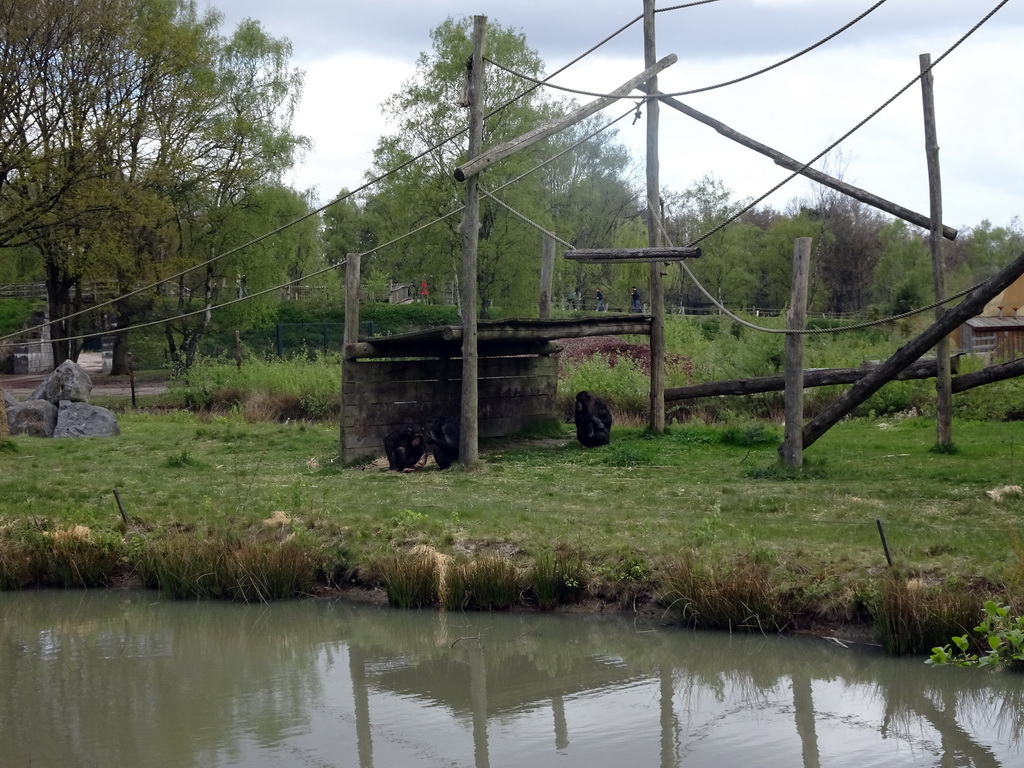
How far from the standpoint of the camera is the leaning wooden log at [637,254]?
1586 centimetres

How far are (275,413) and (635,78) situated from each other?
41.4 ft

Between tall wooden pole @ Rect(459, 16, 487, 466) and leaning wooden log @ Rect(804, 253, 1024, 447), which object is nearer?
leaning wooden log @ Rect(804, 253, 1024, 447)

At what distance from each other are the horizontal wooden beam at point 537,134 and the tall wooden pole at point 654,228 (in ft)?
2.95

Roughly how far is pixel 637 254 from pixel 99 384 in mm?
28517

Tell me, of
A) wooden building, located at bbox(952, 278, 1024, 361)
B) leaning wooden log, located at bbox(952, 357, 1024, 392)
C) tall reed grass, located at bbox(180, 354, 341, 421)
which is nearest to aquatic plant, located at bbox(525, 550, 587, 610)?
leaning wooden log, located at bbox(952, 357, 1024, 392)

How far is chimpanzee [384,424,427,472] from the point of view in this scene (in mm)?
16500

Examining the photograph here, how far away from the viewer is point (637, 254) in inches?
641

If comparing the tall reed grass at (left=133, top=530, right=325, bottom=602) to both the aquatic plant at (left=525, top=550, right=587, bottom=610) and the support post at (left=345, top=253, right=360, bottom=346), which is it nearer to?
the aquatic plant at (left=525, top=550, right=587, bottom=610)

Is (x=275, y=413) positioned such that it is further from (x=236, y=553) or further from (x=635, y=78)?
(x=236, y=553)

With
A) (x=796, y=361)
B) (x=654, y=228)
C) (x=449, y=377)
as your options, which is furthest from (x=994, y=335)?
(x=796, y=361)

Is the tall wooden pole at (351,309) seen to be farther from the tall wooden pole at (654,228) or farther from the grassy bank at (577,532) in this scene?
the tall wooden pole at (654,228)

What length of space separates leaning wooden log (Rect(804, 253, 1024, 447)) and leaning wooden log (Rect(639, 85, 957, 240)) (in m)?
3.09

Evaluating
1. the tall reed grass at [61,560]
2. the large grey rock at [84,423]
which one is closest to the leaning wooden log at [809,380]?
the tall reed grass at [61,560]

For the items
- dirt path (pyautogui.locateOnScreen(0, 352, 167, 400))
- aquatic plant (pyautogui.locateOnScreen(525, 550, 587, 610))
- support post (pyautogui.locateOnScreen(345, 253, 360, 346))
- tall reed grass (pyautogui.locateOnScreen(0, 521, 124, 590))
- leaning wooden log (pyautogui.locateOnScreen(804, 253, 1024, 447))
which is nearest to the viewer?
aquatic plant (pyautogui.locateOnScreen(525, 550, 587, 610))
